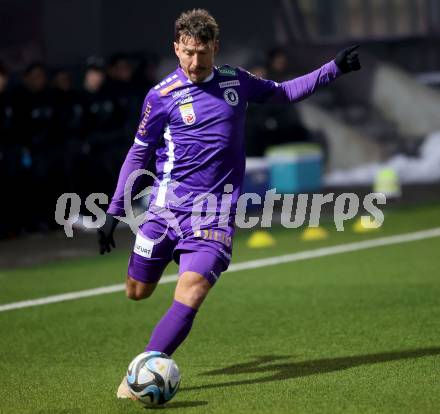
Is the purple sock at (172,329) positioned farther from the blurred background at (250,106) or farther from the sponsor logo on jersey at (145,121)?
the blurred background at (250,106)

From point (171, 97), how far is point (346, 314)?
3.20 m

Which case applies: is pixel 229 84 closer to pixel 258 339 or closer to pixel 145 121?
pixel 145 121

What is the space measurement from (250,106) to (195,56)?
1259cm

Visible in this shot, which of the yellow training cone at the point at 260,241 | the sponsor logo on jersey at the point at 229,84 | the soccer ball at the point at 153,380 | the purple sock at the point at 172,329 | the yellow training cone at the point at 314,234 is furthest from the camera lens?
the yellow training cone at the point at 314,234

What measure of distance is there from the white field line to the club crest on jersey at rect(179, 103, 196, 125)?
3.87 meters

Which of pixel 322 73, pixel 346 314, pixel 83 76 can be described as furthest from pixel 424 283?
pixel 83 76

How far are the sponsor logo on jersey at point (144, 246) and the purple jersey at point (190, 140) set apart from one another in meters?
0.20

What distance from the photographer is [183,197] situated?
7.55m

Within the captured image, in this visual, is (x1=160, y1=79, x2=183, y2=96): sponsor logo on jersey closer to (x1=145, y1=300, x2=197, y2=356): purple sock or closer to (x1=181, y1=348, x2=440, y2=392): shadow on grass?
(x1=145, y1=300, x2=197, y2=356): purple sock

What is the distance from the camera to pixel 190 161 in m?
7.52

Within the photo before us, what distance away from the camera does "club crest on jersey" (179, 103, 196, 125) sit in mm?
7503

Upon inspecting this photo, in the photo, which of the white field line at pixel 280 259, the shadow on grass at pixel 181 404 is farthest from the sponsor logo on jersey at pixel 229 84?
the white field line at pixel 280 259

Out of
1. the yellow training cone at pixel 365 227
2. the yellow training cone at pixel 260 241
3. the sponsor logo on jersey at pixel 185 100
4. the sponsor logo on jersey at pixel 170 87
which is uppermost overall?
the sponsor logo on jersey at pixel 170 87

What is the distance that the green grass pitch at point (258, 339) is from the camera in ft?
23.8
